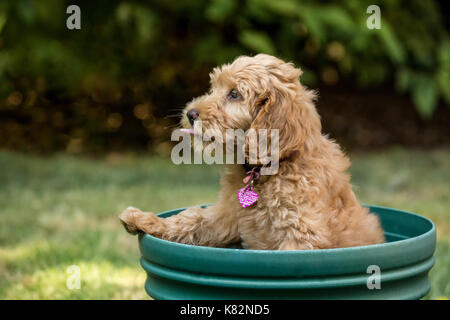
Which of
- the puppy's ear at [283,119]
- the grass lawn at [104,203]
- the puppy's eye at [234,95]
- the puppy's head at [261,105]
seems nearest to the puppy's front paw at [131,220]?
the puppy's head at [261,105]

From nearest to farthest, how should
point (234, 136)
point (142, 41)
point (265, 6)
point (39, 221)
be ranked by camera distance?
1. point (234, 136)
2. point (39, 221)
3. point (265, 6)
4. point (142, 41)

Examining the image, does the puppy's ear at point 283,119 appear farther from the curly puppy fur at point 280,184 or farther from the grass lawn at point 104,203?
the grass lawn at point 104,203

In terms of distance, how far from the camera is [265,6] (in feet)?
25.1

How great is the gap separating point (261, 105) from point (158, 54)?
6659mm

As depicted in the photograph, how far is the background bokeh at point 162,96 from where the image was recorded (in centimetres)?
634

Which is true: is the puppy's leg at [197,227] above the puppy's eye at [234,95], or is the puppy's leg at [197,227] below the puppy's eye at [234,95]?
below

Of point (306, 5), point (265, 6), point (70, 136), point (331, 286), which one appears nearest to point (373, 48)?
point (306, 5)

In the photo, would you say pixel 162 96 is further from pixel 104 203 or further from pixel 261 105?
pixel 261 105

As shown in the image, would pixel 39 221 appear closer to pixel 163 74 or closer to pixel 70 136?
pixel 70 136

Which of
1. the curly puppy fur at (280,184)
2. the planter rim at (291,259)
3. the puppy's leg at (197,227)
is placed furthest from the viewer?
the puppy's leg at (197,227)

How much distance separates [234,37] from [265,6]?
109 centimetres

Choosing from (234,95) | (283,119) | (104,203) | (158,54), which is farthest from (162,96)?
(283,119)

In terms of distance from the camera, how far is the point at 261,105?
298 cm

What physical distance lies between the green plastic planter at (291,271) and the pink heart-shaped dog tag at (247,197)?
51 centimetres
